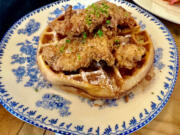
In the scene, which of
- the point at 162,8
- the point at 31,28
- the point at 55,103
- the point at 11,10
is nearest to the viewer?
the point at 55,103

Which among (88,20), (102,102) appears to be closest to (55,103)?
(102,102)

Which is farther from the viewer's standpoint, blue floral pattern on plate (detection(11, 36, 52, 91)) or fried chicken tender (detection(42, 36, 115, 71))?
blue floral pattern on plate (detection(11, 36, 52, 91))

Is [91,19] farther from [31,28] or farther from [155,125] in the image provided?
[155,125]

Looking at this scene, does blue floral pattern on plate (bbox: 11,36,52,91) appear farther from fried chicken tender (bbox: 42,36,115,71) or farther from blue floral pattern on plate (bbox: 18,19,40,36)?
fried chicken tender (bbox: 42,36,115,71)

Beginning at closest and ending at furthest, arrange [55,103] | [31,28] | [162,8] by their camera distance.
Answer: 1. [55,103]
2. [31,28]
3. [162,8]

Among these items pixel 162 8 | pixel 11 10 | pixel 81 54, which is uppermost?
pixel 162 8

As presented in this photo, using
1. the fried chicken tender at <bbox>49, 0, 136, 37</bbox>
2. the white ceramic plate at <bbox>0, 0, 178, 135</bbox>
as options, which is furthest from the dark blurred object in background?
the fried chicken tender at <bbox>49, 0, 136, 37</bbox>
